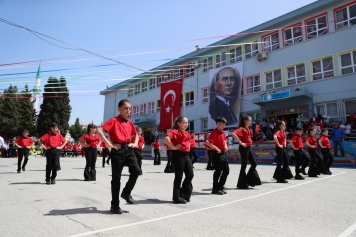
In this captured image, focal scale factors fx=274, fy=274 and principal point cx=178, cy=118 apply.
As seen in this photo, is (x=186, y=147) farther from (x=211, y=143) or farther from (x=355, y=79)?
(x=355, y=79)

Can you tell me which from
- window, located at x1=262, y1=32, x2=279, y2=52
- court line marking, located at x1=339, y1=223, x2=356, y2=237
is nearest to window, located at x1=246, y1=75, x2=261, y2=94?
window, located at x1=262, y1=32, x2=279, y2=52

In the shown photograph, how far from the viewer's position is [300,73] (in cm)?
2239

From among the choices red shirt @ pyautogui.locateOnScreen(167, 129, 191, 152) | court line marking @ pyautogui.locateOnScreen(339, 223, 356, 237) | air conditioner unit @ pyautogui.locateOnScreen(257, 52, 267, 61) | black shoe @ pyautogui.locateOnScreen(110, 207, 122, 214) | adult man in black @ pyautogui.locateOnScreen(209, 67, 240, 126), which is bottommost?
court line marking @ pyautogui.locateOnScreen(339, 223, 356, 237)

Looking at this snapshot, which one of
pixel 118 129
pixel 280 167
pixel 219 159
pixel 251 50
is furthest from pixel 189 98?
pixel 118 129

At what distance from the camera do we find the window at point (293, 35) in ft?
74.5

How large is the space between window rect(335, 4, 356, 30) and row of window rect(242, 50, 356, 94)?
7.16 feet

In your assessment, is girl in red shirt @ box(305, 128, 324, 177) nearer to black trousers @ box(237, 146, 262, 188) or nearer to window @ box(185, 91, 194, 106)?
black trousers @ box(237, 146, 262, 188)

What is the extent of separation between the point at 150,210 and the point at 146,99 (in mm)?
34488

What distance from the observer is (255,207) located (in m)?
5.21

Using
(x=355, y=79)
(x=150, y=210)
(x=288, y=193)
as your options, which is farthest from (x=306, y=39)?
(x=150, y=210)

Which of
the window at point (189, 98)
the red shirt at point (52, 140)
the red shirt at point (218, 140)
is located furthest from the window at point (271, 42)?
the red shirt at point (52, 140)

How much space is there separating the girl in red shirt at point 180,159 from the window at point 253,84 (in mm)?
20727

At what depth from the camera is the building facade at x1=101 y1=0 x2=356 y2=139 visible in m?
19.9

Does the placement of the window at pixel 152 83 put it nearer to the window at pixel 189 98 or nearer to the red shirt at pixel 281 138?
the window at pixel 189 98
